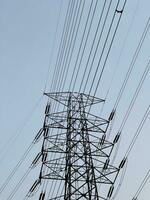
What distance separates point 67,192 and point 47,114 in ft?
17.4

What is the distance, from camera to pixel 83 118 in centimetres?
1870

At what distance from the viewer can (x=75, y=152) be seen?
1633 cm

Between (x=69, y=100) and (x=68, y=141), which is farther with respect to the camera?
(x=69, y=100)

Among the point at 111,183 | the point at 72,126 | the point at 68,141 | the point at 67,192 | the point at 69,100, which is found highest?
the point at 69,100

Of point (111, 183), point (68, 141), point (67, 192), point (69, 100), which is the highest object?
point (69, 100)

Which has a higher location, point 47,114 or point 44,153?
point 47,114

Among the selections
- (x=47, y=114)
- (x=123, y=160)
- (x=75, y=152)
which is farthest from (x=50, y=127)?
(x=123, y=160)

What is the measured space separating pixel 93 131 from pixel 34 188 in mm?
3684

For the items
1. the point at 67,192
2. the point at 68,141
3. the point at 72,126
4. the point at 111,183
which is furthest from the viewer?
the point at 72,126

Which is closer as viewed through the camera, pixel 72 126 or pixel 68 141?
pixel 68 141

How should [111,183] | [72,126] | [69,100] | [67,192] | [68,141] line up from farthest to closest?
[69,100] → [72,126] → [68,141] → [111,183] → [67,192]

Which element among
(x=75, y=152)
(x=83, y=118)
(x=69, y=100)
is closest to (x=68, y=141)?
(x=75, y=152)

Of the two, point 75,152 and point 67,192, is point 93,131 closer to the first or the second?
point 75,152

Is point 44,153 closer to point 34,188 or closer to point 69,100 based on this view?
point 34,188
